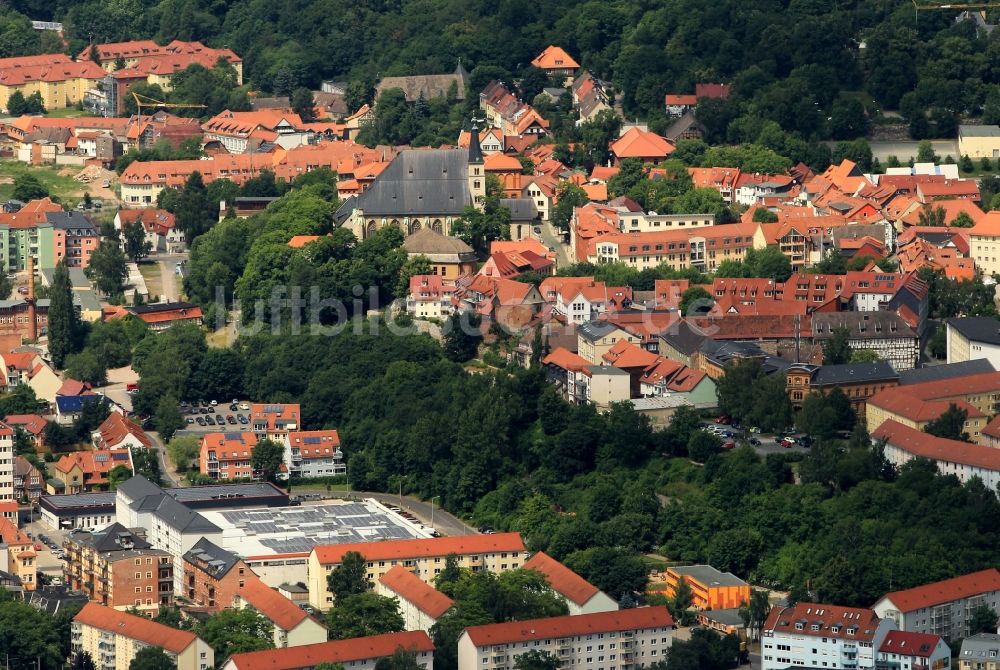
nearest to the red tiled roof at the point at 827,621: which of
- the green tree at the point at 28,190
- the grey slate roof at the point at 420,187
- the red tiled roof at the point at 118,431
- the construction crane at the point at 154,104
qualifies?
the red tiled roof at the point at 118,431

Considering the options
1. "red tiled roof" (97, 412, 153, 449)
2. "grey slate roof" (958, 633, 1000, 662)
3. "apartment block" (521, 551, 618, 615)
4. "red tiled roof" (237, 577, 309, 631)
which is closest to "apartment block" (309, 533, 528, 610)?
"apartment block" (521, 551, 618, 615)

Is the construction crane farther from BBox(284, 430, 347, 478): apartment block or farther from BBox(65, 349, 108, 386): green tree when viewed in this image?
BBox(284, 430, 347, 478): apartment block

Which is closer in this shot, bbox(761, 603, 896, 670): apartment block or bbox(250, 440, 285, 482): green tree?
bbox(761, 603, 896, 670): apartment block

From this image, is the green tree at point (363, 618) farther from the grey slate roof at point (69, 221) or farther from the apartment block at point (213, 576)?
the grey slate roof at point (69, 221)

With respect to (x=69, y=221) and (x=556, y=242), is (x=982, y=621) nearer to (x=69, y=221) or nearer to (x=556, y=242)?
(x=556, y=242)

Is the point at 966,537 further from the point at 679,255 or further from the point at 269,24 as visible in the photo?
the point at 269,24
